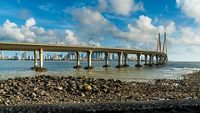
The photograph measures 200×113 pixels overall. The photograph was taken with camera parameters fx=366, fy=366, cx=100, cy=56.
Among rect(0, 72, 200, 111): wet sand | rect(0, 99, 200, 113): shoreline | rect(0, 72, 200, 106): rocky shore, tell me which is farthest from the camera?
rect(0, 72, 200, 106): rocky shore

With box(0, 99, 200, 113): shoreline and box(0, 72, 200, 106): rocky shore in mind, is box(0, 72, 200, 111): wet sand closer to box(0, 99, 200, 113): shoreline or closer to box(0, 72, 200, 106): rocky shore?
box(0, 72, 200, 106): rocky shore

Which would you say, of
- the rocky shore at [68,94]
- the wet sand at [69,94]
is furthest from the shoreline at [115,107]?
the rocky shore at [68,94]

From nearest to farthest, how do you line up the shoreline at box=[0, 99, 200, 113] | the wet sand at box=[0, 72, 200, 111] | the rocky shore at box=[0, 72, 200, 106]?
the shoreline at box=[0, 99, 200, 113], the wet sand at box=[0, 72, 200, 111], the rocky shore at box=[0, 72, 200, 106]

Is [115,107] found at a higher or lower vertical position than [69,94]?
lower

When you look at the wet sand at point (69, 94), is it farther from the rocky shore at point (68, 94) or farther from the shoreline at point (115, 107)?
the shoreline at point (115, 107)

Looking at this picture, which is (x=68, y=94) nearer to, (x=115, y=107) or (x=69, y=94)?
(x=69, y=94)

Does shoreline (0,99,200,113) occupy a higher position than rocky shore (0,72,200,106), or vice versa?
rocky shore (0,72,200,106)

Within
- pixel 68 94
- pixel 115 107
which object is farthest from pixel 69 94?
pixel 115 107

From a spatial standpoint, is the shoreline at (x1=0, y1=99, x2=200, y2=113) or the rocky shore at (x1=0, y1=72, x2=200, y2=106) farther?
the rocky shore at (x1=0, y1=72, x2=200, y2=106)

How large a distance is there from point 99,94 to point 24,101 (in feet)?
24.8

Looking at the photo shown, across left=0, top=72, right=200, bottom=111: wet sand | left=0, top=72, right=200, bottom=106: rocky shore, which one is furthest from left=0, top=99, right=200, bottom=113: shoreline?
left=0, top=72, right=200, bottom=106: rocky shore

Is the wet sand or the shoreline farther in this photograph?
the wet sand

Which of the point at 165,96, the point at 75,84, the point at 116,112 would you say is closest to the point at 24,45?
the point at 75,84

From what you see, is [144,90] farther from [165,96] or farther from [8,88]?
[8,88]
